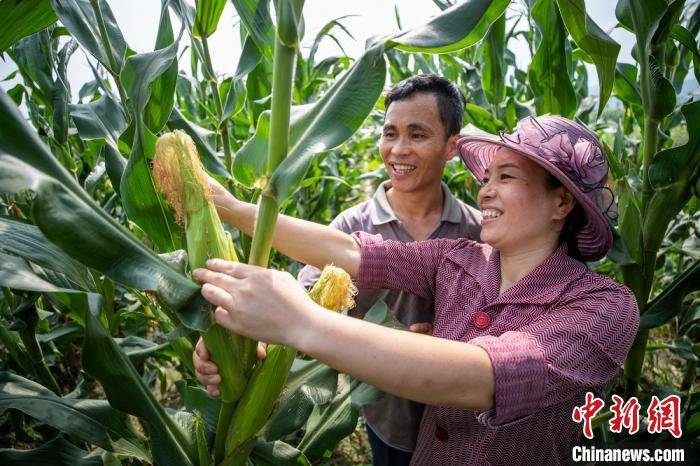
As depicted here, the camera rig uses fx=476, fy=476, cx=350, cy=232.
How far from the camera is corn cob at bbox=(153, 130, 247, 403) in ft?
3.23

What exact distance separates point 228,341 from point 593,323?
Result: 2.80 ft

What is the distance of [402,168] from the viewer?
6.58ft

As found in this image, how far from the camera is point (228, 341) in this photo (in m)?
0.99

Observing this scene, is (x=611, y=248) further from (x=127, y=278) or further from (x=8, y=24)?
(x=8, y=24)

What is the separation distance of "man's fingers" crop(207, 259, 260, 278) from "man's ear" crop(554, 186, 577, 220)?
0.97m

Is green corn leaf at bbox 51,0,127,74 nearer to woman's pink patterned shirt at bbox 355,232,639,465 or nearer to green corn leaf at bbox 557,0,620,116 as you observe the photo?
woman's pink patterned shirt at bbox 355,232,639,465

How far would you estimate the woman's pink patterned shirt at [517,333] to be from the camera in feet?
3.47

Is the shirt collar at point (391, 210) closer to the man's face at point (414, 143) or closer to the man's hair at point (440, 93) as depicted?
the man's face at point (414, 143)

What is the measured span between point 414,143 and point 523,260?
75 cm

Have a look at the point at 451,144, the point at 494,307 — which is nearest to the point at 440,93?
A: the point at 451,144

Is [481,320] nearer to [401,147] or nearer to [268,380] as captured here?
[268,380]

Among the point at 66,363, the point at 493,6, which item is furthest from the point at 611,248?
the point at 66,363

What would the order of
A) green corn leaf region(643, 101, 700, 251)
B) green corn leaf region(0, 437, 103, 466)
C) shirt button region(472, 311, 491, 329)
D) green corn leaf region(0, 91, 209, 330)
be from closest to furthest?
green corn leaf region(0, 91, 209, 330) → green corn leaf region(0, 437, 103, 466) → shirt button region(472, 311, 491, 329) → green corn leaf region(643, 101, 700, 251)

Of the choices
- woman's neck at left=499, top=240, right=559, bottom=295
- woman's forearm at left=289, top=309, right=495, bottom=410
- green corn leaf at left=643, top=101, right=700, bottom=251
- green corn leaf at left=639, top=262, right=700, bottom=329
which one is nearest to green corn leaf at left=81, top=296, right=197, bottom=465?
woman's forearm at left=289, top=309, right=495, bottom=410
